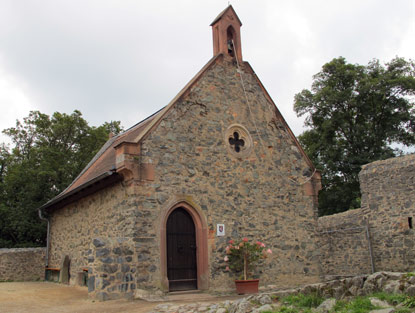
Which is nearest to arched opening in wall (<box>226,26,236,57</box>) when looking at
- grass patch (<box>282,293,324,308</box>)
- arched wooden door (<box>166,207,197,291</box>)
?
arched wooden door (<box>166,207,197,291</box>)

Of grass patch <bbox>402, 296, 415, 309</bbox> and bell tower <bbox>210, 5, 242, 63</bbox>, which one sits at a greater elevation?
bell tower <bbox>210, 5, 242, 63</bbox>

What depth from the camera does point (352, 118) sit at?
29891 mm

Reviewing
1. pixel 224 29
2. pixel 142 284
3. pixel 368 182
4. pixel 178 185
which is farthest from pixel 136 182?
pixel 368 182

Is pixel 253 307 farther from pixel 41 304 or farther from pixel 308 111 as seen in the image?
pixel 308 111

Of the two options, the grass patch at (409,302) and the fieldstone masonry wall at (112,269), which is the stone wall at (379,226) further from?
the grass patch at (409,302)

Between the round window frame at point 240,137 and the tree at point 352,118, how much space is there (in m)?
16.1

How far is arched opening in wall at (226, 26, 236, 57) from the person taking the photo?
14.9 m

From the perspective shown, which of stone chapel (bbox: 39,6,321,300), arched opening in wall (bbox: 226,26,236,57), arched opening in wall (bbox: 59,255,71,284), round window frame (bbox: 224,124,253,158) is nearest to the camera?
stone chapel (bbox: 39,6,321,300)

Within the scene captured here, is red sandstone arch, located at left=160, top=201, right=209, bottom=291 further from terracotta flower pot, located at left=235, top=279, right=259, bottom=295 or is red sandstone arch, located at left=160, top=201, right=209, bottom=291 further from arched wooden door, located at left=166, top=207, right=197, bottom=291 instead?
terracotta flower pot, located at left=235, top=279, right=259, bottom=295

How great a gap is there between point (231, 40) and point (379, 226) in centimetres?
996

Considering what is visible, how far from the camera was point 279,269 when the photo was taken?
13383mm

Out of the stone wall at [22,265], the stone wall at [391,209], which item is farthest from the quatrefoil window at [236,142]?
the stone wall at [22,265]

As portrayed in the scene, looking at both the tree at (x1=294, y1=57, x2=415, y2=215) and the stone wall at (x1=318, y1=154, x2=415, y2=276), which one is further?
the tree at (x1=294, y1=57, x2=415, y2=215)

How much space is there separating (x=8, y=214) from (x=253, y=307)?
23.8 m
